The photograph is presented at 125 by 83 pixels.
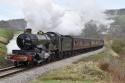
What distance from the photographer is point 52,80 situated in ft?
65.4

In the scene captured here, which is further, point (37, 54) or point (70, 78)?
point (37, 54)

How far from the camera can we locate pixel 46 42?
102 feet

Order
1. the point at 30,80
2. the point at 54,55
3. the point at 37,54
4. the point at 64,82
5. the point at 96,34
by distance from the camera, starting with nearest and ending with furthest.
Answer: the point at 64,82 < the point at 30,80 < the point at 37,54 < the point at 54,55 < the point at 96,34

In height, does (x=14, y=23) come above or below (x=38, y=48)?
above

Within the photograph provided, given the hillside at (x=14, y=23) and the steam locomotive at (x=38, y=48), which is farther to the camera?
the hillside at (x=14, y=23)

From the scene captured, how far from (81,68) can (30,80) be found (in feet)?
15.5

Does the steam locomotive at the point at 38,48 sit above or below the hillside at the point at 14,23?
below

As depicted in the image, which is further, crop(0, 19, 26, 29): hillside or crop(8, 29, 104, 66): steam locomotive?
crop(0, 19, 26, 29): hillside

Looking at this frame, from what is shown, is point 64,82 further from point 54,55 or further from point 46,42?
point 54,55

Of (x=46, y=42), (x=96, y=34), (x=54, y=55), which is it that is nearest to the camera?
(x=46, y=42)

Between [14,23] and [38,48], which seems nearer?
[38,48]

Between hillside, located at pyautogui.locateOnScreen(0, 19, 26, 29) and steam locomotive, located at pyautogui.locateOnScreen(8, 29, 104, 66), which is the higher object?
hillside, located at pyautogui.locateOnScreen(0, 19, 26, 29)

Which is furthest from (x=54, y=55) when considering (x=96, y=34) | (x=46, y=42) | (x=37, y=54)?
(x=96, y=34)

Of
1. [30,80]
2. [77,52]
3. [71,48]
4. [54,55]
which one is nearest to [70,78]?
[30,80]
